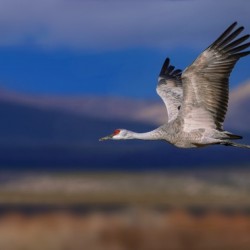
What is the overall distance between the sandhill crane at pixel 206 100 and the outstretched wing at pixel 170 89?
1150 mm

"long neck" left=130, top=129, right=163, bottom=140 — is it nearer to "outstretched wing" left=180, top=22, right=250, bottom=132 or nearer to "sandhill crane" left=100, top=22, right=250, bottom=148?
"sandhill crane" left=100, top=22, right=250, bottom=148

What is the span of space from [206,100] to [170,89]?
4.57 m

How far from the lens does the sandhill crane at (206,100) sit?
67.3 feet

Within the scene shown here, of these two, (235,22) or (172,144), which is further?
(172,144)

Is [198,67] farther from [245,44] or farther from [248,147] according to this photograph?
[248,147]

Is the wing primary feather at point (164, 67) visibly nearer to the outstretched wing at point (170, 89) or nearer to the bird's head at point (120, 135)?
the outstretched wing at point (170, 89)

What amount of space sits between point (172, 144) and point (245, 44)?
132 inches

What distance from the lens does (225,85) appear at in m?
20.8

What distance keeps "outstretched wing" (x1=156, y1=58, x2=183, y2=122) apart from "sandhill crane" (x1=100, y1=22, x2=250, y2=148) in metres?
Result: 1.15

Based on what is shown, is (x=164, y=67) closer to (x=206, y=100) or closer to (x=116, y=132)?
(x=116, y=132)

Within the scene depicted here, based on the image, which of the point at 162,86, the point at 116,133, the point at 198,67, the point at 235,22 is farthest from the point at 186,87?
the point at 162,86

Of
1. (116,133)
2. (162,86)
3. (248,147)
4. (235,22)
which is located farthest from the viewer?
(162,86)

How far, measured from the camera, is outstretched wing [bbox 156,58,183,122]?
24.0 meters

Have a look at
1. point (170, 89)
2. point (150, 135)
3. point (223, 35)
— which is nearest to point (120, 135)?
point (150, 135)
